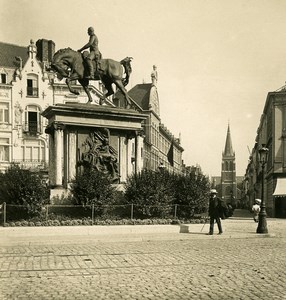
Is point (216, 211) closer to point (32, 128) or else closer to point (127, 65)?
point (127, 65)

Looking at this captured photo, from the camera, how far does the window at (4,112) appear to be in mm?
55344

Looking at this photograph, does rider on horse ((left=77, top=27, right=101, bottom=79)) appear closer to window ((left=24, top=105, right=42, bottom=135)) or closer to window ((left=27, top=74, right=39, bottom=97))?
window ((left=24, top=105, right=42, bottom=135))

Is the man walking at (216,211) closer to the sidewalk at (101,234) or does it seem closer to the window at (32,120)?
the sidewalk at (101,234)

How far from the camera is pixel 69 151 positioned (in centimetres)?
2202

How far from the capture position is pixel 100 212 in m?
20.6

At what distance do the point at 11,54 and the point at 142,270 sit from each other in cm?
5307

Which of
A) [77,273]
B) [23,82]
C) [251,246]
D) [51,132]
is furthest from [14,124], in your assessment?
[77,273]

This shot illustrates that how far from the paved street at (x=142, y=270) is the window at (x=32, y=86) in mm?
42814

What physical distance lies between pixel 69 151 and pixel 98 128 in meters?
1.70

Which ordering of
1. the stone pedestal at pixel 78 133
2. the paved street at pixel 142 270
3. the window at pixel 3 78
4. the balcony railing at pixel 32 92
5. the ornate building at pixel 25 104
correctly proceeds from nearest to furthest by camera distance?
1. the paved street at pixel 142 270
2. the stone pedestal at pixel 78 133
3. the ornate building at pixel 25 104
4. the window at pixel 3 78
5. the balcony railing at pixel 32 92

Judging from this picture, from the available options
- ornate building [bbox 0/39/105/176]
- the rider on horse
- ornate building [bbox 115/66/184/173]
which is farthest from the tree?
ornate building [bbox 115/66/184/173]

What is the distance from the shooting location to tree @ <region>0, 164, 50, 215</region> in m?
19.4

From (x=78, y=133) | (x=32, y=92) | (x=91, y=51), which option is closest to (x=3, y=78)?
(x=32, y=92)

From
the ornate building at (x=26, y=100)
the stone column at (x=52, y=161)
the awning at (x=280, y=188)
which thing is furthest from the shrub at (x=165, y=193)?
the ornate building at (x=26, y=100)
